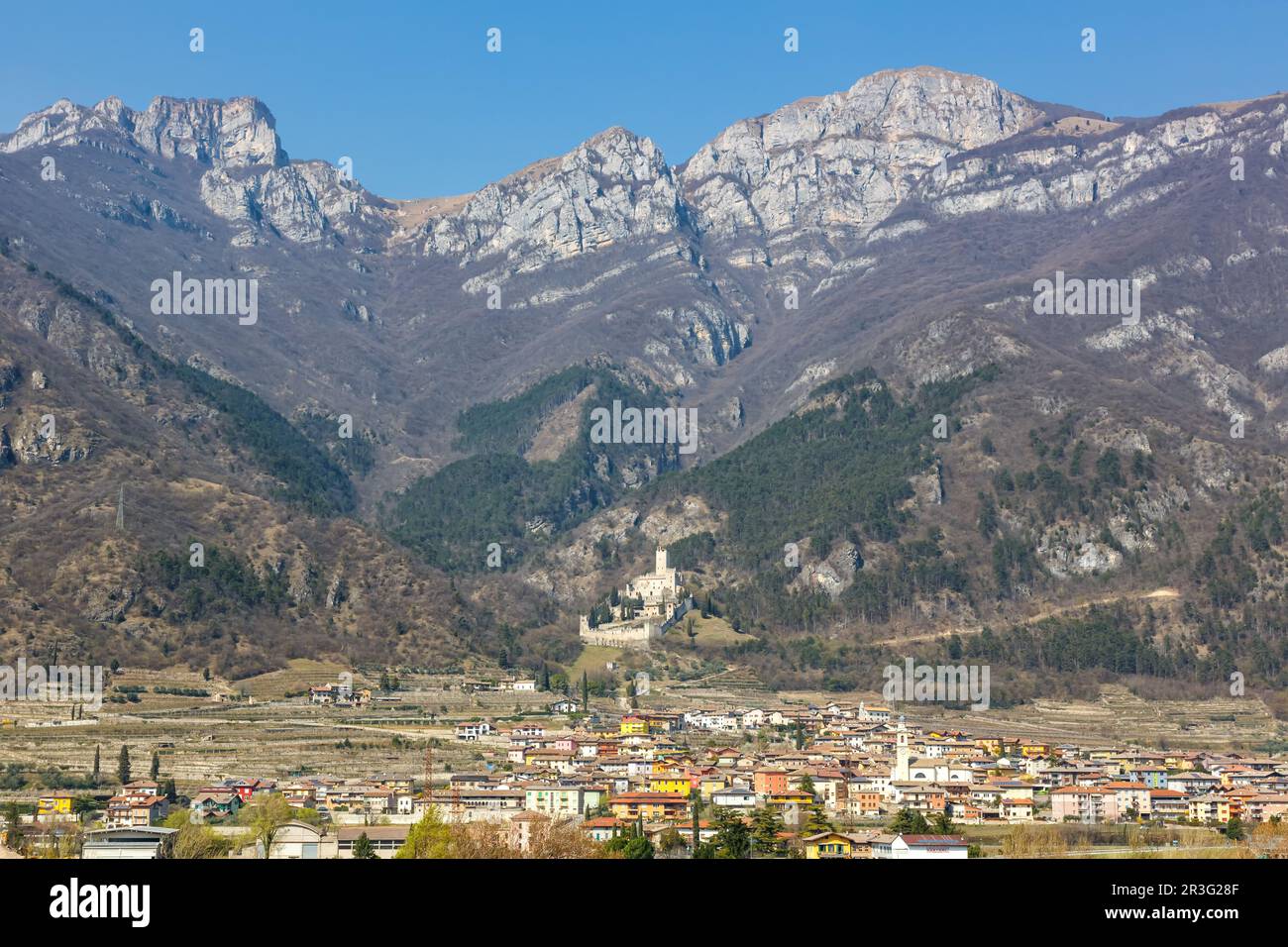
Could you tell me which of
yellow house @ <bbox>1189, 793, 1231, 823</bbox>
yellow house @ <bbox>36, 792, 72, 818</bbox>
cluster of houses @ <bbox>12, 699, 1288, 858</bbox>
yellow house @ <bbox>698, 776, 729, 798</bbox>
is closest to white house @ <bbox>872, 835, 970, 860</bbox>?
cluster of houses @ <bbox>12, 699, 1288, 858</bbox>

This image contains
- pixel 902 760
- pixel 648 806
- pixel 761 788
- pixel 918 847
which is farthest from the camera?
pixel 902 760

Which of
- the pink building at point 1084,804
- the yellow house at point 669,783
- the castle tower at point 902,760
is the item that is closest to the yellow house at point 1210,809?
the pink building at point 1084,804

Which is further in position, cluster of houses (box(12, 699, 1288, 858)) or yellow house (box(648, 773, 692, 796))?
yellow house (box(648, 773, 692, 796))

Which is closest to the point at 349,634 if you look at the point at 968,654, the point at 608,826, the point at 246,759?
the point at 246,759

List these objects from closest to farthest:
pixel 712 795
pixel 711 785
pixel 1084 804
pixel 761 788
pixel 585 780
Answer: pixel 712 795
pixel 1084 804
pixel 761 788
pixel 585 780
pixel 711 785

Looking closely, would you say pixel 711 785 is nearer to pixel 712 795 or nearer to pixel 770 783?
pixel 770 783

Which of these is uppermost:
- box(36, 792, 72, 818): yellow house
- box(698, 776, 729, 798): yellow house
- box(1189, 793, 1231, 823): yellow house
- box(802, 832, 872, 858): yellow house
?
box(36, 792, 72, 818): yellow house

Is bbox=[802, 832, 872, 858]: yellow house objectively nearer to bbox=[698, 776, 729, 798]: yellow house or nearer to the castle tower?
bbox=[698, 776, 729, 798]: yellow house

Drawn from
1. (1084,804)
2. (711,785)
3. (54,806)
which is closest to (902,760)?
(1084,804)
